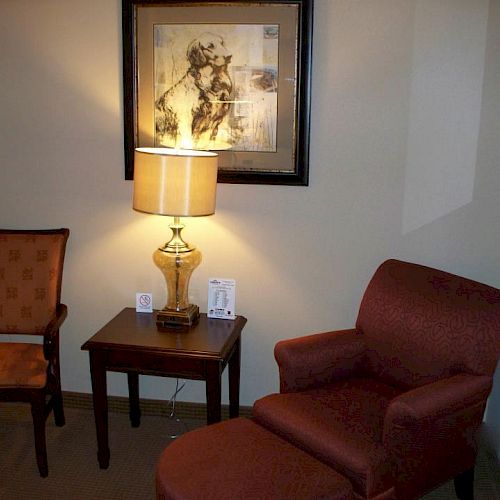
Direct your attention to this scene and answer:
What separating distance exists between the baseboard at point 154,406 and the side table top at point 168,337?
574mm

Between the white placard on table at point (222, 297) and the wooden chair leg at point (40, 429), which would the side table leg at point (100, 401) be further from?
the white placard on table at point (222, 297)

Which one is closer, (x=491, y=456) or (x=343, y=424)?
(x=343, y=424)

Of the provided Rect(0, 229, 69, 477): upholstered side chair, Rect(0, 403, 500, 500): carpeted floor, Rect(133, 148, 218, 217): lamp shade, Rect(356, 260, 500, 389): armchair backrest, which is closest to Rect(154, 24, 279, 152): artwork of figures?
Rect(133, 148, 218, 217): lamp shade

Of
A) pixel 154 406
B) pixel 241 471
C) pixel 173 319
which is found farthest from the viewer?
pixel 154 406

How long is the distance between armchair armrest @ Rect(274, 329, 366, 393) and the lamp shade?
0.71 metres

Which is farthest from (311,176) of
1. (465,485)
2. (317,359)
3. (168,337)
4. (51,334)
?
(465,485)

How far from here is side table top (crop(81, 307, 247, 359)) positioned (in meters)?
2.67

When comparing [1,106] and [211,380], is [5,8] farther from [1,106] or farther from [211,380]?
[211,380]

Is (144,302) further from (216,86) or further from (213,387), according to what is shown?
(216,86)

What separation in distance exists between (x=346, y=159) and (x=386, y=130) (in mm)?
227

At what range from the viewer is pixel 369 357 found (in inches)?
109

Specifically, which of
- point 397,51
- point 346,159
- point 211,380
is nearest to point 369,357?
point 211,380

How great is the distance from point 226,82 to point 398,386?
1.60m

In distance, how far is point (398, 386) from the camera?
266 centimetres
